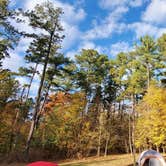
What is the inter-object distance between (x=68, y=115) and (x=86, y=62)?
9.38m

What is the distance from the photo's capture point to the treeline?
73.5 feet

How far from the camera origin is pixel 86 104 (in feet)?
101

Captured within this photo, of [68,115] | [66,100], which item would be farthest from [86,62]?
[68,115]

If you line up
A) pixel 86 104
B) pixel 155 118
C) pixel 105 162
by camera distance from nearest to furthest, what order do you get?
pixel 105 162, pixel 155 118, pixel 86 104

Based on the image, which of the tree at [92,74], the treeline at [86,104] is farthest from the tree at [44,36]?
the tree at [92,74]

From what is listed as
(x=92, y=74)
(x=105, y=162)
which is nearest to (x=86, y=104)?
(x=92, y=74)

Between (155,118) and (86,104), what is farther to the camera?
(86,104)

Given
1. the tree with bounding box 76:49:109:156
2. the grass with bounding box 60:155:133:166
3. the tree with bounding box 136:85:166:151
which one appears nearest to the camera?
the grass with bounding box 60:155:133:166

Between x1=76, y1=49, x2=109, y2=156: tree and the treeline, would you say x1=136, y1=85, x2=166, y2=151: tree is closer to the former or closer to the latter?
the treeline

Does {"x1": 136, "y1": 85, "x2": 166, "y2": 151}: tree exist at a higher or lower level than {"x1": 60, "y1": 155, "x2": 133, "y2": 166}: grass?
higher

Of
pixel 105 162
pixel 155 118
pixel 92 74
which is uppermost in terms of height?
pixel 92 74

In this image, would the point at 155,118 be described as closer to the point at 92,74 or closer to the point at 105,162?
the point at 105,162

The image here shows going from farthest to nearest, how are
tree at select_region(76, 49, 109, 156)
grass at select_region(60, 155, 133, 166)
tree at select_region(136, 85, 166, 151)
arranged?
tree at select_region(76, 49, 109, 156) → tree at select_region(136, 85, 166, 151) → grass at select_region(60, 155, 133, 166)

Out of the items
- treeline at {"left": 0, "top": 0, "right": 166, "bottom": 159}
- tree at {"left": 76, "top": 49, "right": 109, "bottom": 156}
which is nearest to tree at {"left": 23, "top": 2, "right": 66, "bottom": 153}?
treeline at {"left": 0, "top": 0, "right": 166, "bottom": 159}
